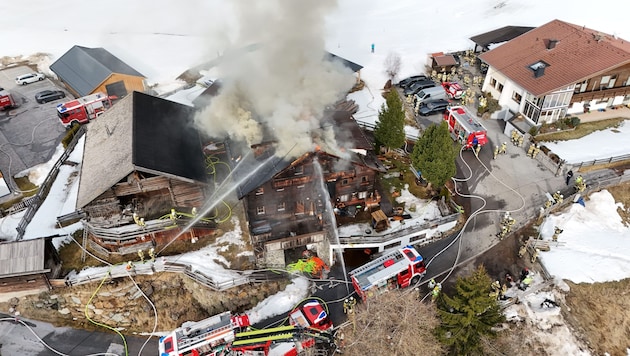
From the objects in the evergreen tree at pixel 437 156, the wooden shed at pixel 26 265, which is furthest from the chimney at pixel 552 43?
the wooden shed at pixel 26 265

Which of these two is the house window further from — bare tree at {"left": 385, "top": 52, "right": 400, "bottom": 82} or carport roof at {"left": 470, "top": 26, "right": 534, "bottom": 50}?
bare tree at {"left": 385, "top": 52, "right": 400, "bottom": 82}

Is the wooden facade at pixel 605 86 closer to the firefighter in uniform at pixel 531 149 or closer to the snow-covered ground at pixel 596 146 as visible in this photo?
the snow-covered ground at pixel 596 146

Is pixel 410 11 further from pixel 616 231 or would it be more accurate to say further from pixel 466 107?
pixel 616 231

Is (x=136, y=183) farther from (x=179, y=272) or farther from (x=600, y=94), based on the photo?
(x=600, y=94)

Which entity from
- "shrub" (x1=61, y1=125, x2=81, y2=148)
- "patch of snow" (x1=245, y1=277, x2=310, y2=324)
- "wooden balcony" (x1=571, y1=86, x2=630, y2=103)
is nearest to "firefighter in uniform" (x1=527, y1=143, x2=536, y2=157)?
"wooden balcony" (x1=571, y1=86, x2=630, y2=103)

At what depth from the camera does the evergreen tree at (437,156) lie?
2872 cm

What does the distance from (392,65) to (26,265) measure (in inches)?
1543

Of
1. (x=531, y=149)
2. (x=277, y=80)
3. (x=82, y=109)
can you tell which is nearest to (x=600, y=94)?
(x=531, y=149)

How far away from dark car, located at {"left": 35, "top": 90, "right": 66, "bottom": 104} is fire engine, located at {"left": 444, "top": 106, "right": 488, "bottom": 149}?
138ft

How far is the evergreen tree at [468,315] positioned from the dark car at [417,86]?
86.2 feet

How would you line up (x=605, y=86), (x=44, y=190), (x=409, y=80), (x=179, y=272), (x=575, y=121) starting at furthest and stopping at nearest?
(x=409, y=80)
(x=605, y=86)
(x=575, y=121)
(x=44, y=190)
(x=179, y=272)

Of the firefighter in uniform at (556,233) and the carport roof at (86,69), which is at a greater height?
the carport roof at (86,69)

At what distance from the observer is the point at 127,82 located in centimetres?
4506

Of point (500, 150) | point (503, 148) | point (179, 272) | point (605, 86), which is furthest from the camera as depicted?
point (605, 86)
